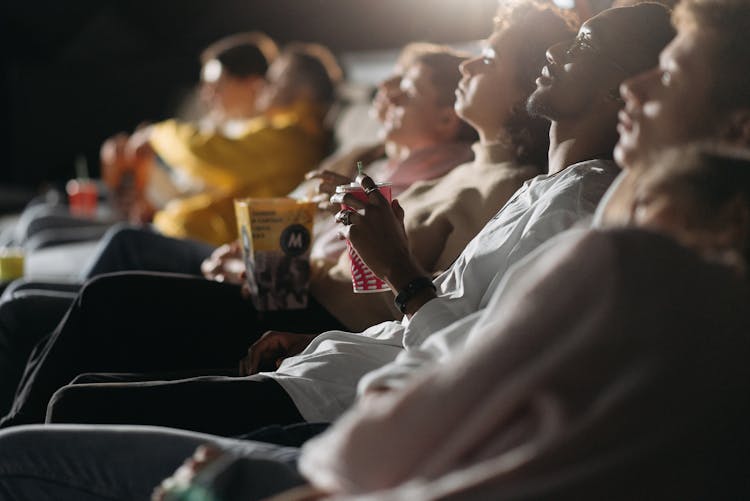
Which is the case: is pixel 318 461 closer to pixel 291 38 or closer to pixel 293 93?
pixel 293 93

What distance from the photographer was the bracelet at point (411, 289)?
1.33 meters

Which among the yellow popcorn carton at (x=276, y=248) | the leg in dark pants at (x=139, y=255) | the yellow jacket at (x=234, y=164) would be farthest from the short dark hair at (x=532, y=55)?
the yellow jacket at (x=234, y=164)

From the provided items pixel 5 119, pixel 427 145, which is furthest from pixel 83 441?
pixel 5 119

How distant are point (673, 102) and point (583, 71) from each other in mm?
408

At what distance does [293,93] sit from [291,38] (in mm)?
2136

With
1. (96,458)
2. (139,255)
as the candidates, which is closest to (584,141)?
(96,458)

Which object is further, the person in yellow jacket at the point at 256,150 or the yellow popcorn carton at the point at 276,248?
the person in yellow jacket at the point at 256,150

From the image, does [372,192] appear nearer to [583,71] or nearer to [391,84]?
[583,71]

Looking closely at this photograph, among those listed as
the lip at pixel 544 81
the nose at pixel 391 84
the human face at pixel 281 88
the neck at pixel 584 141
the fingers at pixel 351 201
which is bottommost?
the human face at pixel 281 88

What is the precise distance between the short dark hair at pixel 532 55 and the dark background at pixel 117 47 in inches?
95.4

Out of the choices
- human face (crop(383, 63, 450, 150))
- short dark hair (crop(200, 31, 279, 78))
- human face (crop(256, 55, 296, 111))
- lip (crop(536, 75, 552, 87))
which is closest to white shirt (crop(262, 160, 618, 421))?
lip (crop(536, 75, 552, 87))

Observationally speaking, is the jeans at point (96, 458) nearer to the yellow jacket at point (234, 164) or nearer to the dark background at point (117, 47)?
the yellow jacket at point (234, 164)

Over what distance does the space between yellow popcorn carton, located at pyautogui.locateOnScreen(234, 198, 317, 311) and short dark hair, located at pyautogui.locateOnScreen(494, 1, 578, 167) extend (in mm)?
391

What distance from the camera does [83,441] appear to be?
1.02 meters
